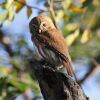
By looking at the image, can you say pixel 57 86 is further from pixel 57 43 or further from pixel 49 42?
pixel 49 42

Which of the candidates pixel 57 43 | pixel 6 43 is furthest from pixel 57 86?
pixel 6 43

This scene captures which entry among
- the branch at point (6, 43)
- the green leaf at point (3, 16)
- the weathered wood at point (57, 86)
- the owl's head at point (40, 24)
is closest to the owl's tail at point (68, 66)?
the weathered wood at point (57, 86)

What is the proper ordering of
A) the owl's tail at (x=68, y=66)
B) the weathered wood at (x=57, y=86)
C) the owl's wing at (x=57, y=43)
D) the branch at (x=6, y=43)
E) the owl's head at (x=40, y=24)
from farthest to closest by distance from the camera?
1. the branch at (x=6, y=43)
2. the owl's head at (x=40, y=24)
3. the owl's wing at (x=57, y=43)
4. the owl's tail at (x=68, y=66)
5. the weathered wood at (x=57, y=86)

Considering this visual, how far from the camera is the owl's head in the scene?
Result: 6.14 m

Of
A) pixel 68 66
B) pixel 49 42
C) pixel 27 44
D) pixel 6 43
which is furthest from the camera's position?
pixel 6 43

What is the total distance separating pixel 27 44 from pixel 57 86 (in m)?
3.80

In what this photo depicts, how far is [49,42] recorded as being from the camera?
5980mm

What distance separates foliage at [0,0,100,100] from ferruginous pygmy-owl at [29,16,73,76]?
0.14 meters

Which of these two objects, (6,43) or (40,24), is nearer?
(40,24)

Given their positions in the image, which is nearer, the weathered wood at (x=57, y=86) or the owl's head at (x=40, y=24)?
the weathered wood at (x=57, y=86)

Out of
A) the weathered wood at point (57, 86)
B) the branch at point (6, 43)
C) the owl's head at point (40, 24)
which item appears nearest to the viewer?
the weathered wood at point (57, 86)

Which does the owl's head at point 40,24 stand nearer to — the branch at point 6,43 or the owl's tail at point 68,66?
the owl's tail at point 68,66

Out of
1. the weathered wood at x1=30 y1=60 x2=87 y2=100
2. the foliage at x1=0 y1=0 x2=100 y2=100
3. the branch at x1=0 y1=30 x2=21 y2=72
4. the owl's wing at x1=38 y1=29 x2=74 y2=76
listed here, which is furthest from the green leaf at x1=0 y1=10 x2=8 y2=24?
the branch at x1=0 y1=30 x2=21 y2=72

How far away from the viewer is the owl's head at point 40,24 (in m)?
6.14
